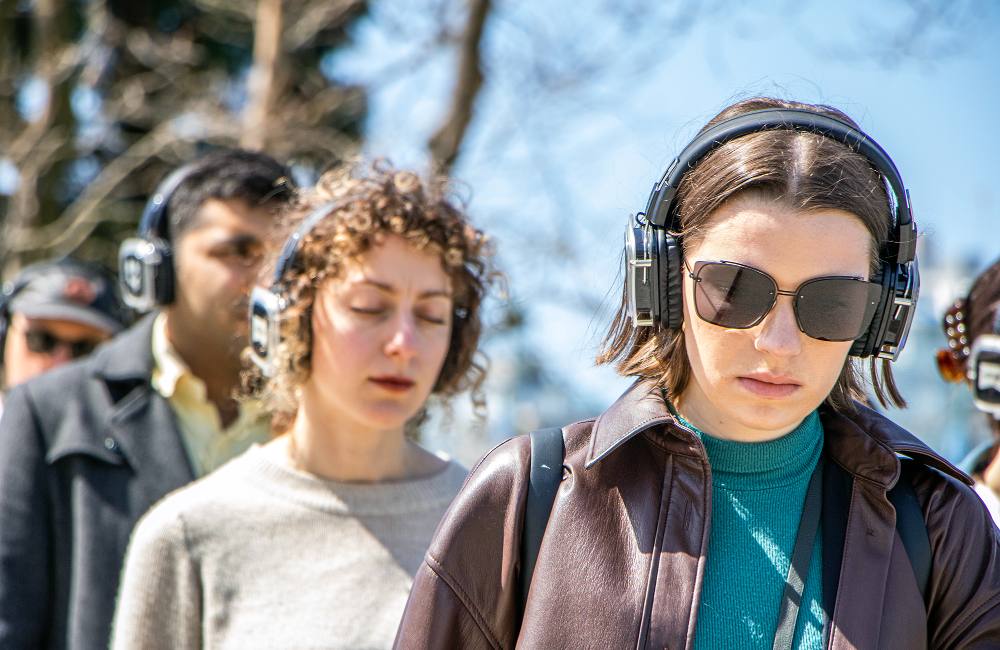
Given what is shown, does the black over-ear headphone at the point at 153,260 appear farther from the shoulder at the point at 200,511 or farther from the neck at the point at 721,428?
the neck at the point at 721,428

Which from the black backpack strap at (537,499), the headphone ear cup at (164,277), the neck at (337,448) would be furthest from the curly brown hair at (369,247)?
the black backpack strap at (537,499)

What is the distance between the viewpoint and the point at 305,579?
2.77m

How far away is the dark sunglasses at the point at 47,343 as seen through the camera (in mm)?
4480

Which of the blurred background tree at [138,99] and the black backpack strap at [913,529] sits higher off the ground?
the blurred background tree at [138,99]

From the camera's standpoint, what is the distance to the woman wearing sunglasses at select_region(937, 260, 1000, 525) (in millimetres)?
2764

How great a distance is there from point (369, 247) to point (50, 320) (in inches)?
84.4

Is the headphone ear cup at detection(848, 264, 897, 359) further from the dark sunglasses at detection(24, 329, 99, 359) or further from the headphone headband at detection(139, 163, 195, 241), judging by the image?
the dark sunglasses at detection(24, 329, 99, 359)

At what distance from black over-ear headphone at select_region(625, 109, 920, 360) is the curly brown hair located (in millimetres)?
1152

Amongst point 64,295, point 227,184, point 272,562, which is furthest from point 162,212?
point 272,562

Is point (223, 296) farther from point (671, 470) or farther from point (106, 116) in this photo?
point (106, 116)

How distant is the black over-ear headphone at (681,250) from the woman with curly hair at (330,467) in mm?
1080

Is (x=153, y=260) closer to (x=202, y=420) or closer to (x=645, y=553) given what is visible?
(x=202, y=420)

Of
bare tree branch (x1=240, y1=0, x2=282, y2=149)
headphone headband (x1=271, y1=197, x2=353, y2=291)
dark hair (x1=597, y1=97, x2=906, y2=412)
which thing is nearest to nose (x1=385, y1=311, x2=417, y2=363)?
headphone headband (x1=271, y1=197, x2=353, y2=291)

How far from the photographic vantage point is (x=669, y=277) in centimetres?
191
